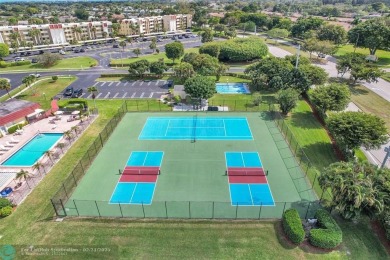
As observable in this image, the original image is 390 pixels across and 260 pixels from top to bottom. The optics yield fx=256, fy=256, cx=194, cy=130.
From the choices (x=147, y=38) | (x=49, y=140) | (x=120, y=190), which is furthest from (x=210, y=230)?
(x=147, y=38)

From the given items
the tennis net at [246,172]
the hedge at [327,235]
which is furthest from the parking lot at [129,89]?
the hedge at [327,235]

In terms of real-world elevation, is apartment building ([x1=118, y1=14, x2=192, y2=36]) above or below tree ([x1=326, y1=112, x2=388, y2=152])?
above

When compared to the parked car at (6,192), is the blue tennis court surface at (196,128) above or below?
above

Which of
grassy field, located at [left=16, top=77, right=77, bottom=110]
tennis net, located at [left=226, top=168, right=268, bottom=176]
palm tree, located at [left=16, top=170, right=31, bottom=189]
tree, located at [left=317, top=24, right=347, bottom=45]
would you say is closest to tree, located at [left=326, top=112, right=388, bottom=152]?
tennis net, located at [left=226, top=168, right=268, bottom=176]

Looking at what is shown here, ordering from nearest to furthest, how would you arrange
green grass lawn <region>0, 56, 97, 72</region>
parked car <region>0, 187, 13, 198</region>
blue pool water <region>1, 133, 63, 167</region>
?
parked car <region>0, 187, 13, 198</region> → blue pool water <region>1, 133, 63, 167</region> → green grass lawn <region>0, 56, 97, 72</region>

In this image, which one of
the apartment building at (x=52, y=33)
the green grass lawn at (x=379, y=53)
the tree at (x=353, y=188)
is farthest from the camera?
the apartment building at (x=52, y=33)

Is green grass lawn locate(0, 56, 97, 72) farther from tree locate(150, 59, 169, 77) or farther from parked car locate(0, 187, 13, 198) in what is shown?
parked car locate(0, 187, 13, 198)

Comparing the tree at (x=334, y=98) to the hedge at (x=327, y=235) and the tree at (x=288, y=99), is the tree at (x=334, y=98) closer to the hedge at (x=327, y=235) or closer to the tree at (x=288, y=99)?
the tree at (x=288, y=99)

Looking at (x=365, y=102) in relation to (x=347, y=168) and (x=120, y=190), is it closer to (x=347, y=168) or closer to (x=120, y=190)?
(x=347, y=168)
